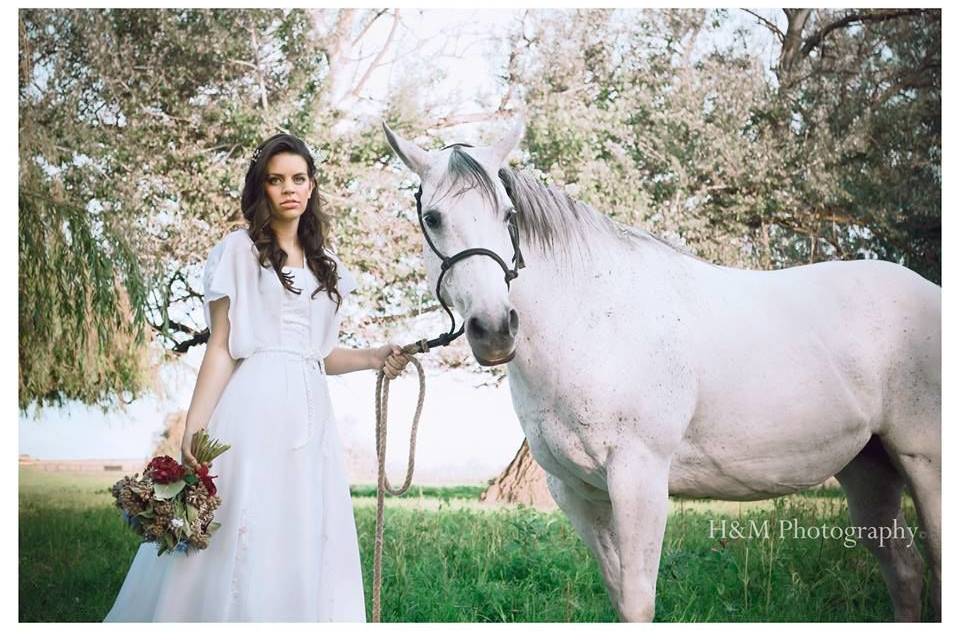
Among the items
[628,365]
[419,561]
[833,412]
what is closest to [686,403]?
[628,365]

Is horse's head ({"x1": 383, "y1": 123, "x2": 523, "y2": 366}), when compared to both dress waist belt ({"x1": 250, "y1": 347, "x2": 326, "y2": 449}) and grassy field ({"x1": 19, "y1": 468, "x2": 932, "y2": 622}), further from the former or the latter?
grassy field ({"x1": 19, "y1": 468, "x2": 932, "y2": 622})

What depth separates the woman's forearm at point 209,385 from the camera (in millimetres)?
2609

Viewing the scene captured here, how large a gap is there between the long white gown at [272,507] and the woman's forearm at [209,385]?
26mm

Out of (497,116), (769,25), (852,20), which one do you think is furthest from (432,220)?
(852,20)

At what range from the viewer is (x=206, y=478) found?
259 cm

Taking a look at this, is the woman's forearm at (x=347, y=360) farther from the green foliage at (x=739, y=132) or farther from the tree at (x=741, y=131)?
the green foliage at (x=739, y=132)

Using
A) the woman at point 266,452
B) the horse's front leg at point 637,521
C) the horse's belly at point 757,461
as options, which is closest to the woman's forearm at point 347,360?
Result: the woman at point 266,452

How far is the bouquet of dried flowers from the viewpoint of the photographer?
256 cm

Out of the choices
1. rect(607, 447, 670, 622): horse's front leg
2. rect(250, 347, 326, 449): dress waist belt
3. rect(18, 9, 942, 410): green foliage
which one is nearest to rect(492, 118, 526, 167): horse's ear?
rect(250, 347, 326, 449): dress waist belt

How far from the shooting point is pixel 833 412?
3051 millimetres

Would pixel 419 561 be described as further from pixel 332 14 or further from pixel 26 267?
pixel 332 14

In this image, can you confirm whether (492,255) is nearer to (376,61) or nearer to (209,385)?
(209,385)

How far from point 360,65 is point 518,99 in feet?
2.54

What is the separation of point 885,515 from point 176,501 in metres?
2.41
